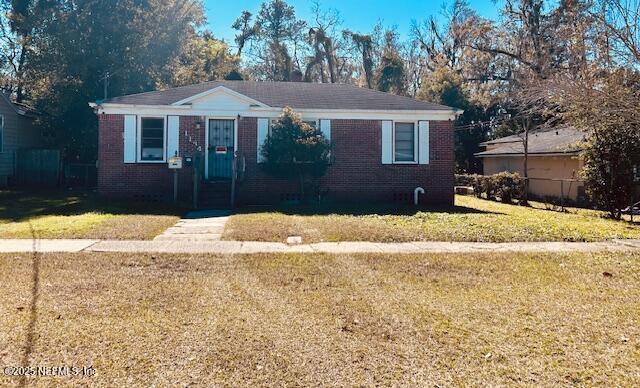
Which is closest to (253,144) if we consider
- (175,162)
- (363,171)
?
(175,162)

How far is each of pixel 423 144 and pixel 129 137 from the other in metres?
9.88

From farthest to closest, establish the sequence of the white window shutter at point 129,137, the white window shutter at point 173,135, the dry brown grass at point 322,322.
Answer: the white window shutter at point 173,135
the white window shutter at point 129,137
the dry brown grass at point 322,322

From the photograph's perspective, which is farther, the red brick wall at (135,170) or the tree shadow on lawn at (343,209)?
the red brick wall at (135,170)

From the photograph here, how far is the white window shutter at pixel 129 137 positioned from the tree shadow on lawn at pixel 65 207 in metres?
1.57

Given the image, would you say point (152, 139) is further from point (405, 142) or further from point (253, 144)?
point (405, 142)

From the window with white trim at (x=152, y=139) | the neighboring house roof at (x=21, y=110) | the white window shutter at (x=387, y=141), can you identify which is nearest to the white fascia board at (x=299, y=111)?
the white window shutter at (x=387, y=141)

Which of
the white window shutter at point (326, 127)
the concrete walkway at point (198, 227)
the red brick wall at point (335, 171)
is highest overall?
the white window shutter at point (326, 127)

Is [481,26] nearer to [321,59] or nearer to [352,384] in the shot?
[321,59]

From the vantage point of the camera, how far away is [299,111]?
16.5 metres

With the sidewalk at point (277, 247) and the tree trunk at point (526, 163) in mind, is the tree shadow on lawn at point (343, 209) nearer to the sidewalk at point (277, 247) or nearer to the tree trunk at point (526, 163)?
the sidewalk at point (277, 247)

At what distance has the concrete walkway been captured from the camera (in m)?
9.27

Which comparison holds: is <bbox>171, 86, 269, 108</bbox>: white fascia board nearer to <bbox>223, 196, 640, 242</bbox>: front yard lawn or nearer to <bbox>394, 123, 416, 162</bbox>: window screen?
<bbox>223, 196, 640, 242</bbox>: front yard lawn

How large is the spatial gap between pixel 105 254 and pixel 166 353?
434 cm

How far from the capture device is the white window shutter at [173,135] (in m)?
16.1
